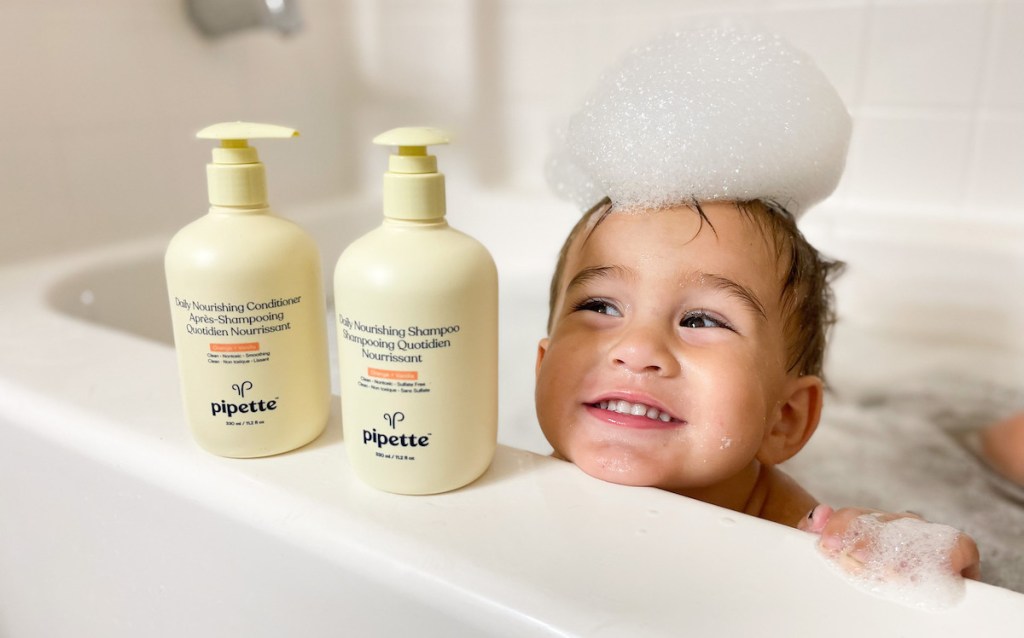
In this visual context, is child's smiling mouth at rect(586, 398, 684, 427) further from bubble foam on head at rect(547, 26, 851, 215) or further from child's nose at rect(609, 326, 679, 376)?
bubble foam on head at rect(547, 26, 851, 215)

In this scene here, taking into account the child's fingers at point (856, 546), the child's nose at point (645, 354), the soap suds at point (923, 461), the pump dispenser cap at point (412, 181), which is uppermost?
the pump dispenser cap at point (412, 181)

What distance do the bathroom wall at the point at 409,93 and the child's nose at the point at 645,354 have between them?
835 mm

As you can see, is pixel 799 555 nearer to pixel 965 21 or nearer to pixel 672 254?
Result: pixel 672 254

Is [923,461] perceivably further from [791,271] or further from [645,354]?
[645,354]

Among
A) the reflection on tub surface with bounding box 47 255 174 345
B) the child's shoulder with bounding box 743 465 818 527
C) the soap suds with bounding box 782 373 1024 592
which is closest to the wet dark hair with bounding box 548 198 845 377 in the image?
the child's shoulder with bounding box 743 465 818 527

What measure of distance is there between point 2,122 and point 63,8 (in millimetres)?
176

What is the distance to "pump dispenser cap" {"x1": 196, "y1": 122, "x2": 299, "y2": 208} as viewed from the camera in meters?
0.51

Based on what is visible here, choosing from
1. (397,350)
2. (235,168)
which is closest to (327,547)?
(397,350)

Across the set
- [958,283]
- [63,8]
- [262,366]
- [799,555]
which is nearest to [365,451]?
[262,366]

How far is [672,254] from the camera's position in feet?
2.11

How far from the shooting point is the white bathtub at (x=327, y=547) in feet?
1.36

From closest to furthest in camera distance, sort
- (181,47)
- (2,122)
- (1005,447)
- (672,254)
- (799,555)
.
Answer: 1. (799,555)
2. (672,254)
3. (2,122)
4. (1005,447)
5. (181,47)

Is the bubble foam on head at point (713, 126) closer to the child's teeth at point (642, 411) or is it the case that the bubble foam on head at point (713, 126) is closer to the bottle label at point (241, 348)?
the child's teeth at point (642, 411)

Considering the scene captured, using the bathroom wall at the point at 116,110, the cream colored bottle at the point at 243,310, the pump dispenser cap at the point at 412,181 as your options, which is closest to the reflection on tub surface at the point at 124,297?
the bathroom wall at the point at 116,110
